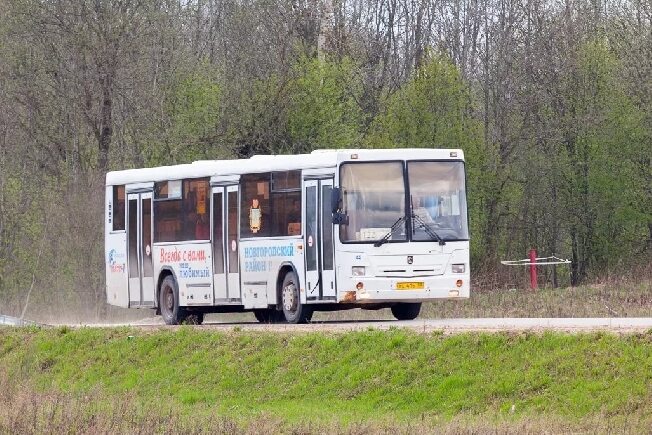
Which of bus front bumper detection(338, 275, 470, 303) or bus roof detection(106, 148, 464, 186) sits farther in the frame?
bus roof detection(106, 148, 464, 186)

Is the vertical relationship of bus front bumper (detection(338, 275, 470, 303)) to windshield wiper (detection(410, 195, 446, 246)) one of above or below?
below

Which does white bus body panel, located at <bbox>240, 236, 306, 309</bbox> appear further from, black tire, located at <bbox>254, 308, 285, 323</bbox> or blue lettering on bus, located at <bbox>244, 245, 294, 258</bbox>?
black tire, located at <bbox>254, 308, 285, 323</bbox>

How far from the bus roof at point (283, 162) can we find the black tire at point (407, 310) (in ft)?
9.43

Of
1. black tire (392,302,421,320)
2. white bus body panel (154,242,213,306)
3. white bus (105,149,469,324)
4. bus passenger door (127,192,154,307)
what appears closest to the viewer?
white bus (105,149,469,324)

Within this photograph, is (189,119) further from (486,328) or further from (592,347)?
(592,347)

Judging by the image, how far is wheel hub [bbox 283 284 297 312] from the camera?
26969 mm

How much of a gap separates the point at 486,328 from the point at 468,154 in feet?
91.2

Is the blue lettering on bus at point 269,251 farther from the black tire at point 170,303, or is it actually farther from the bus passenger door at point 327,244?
the black tire at point 170,303

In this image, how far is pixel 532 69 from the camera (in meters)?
55.6

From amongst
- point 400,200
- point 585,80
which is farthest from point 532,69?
point 400,200

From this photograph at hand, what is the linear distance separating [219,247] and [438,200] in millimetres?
4575

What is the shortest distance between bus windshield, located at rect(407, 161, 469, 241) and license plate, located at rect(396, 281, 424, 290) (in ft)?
2.34

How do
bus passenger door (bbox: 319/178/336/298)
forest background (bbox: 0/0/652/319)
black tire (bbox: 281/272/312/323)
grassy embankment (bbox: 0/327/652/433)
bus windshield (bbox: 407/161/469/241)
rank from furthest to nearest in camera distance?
forest background (bbox: 0/0/652/319) → black tire (bbox: 281/272/312/323) → bus windshield (bbox: 407/161/469/241) → bus passenger door (bbox: 319/178/336/298) → grassy embankment (bbox: 0/327/652/433)

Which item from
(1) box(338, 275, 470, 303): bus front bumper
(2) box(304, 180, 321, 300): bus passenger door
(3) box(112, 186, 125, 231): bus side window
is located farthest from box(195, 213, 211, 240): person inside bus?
(1) box(338, 275, 470, 303): bus front bumper
